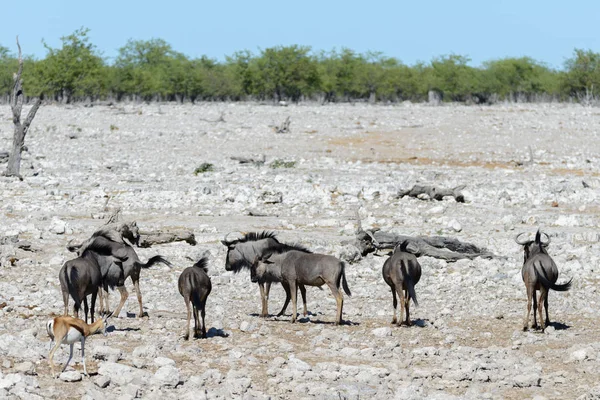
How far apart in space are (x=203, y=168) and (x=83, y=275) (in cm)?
1956

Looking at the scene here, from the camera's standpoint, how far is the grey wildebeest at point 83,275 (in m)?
11.0

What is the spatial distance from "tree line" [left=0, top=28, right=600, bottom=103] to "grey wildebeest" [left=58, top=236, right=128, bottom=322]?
70.8 m

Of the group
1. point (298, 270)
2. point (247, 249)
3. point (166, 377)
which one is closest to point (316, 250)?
point (247, 249)

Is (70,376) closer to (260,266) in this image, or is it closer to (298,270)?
(298,270)

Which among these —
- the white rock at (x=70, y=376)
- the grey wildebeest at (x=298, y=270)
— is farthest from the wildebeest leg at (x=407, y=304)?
the white rock at (x=70, y=376)

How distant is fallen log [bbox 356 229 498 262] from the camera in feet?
54.8

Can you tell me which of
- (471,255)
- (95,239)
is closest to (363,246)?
(471,255)

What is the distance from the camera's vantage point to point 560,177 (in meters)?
29.9

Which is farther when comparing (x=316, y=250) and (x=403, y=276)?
(x=316, y=250)

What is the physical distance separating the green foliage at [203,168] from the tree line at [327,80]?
5224cm

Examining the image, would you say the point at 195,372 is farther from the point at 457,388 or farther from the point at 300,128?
the point at 300,128

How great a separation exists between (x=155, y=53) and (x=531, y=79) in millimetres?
40455

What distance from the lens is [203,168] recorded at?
3062 cm

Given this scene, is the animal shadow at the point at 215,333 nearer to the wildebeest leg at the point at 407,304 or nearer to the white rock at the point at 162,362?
the white rock at the point at 162,362
